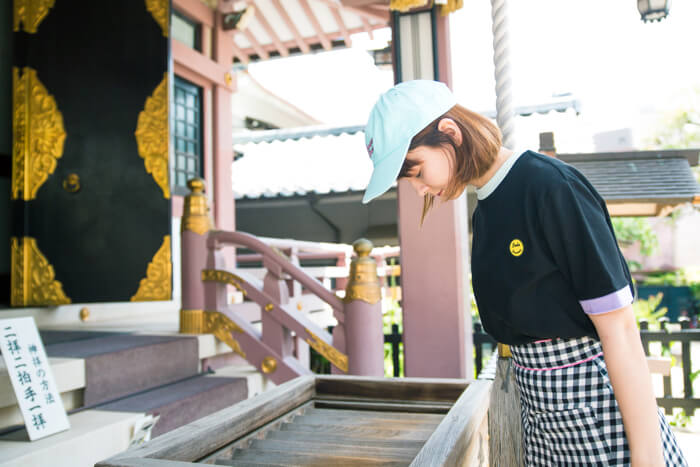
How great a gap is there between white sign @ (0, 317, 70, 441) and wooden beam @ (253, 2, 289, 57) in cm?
486

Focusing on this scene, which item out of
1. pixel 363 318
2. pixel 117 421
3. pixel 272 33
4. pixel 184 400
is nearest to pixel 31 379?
pixel 117 421

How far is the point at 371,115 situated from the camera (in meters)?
1.14

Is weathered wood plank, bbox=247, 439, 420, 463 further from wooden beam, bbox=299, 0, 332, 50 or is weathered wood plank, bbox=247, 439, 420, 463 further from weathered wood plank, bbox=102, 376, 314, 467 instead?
wooden beam, bbox=299, 0, 332, 50

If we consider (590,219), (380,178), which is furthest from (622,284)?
(380,178)

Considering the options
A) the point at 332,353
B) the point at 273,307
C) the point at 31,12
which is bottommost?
the point at 332,353

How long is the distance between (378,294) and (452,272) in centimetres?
54

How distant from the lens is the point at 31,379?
243 cm

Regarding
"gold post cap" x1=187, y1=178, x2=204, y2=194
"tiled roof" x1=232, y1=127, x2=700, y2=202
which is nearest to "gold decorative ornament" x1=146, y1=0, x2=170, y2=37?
"gold post cap" x1=187, y1=178, x2=204, y2=194

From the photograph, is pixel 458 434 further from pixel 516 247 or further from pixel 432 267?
pixel 432 267

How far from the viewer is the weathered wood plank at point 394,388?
5.09 ft

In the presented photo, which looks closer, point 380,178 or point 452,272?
point 380,178

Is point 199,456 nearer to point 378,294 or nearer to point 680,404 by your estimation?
point 378,294

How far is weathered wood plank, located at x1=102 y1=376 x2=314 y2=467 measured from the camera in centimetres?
102

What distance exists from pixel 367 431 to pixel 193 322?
9.73 ft
